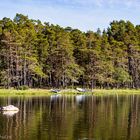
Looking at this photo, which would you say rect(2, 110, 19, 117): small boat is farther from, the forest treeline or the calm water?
the forest treeline

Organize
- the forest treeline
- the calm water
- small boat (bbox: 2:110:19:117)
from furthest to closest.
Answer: the forest treeline → small boat (bbox: 2:110:19:117) → the calm water

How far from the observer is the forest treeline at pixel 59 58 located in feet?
446

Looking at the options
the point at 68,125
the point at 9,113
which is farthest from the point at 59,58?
the point at 68,125

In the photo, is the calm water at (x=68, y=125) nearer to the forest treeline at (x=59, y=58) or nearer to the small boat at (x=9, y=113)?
the small boat at (x=9, y=113)

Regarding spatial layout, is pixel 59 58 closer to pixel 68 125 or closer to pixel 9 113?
pixel 9 113

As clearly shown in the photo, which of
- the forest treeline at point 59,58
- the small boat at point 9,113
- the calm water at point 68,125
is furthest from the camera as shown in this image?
the forest treeline at point 59,58

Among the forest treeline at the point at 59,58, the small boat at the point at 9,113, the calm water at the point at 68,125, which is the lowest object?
the calm water at the point at 68,125

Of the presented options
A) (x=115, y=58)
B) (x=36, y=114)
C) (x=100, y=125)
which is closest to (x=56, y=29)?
A: (x=115, y=58)

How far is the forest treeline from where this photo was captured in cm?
13588

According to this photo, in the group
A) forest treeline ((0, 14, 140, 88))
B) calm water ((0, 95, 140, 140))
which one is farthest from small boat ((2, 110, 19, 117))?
forest treeline ((0, 14, 140, 88))

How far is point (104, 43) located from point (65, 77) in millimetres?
26224

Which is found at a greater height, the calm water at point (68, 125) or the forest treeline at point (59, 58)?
the forest treeline at point (59, 58)

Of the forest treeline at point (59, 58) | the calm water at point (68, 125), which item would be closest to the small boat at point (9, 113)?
the calm water at point (68, 125)

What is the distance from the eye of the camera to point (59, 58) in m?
145
